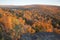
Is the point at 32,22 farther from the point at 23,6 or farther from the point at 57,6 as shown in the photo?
the point at 57,6

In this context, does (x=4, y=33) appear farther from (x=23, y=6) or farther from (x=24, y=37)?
(x=23, y=6)

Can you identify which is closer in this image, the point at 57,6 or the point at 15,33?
the point at 15,33

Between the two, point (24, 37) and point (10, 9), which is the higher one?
point (10, 9)

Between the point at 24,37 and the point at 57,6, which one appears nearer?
the point at 24,37

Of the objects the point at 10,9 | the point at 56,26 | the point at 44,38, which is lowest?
the point at 44,38

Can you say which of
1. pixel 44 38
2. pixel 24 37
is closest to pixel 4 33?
pixel 24 37

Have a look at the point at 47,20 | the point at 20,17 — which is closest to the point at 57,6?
the point at 47,20
